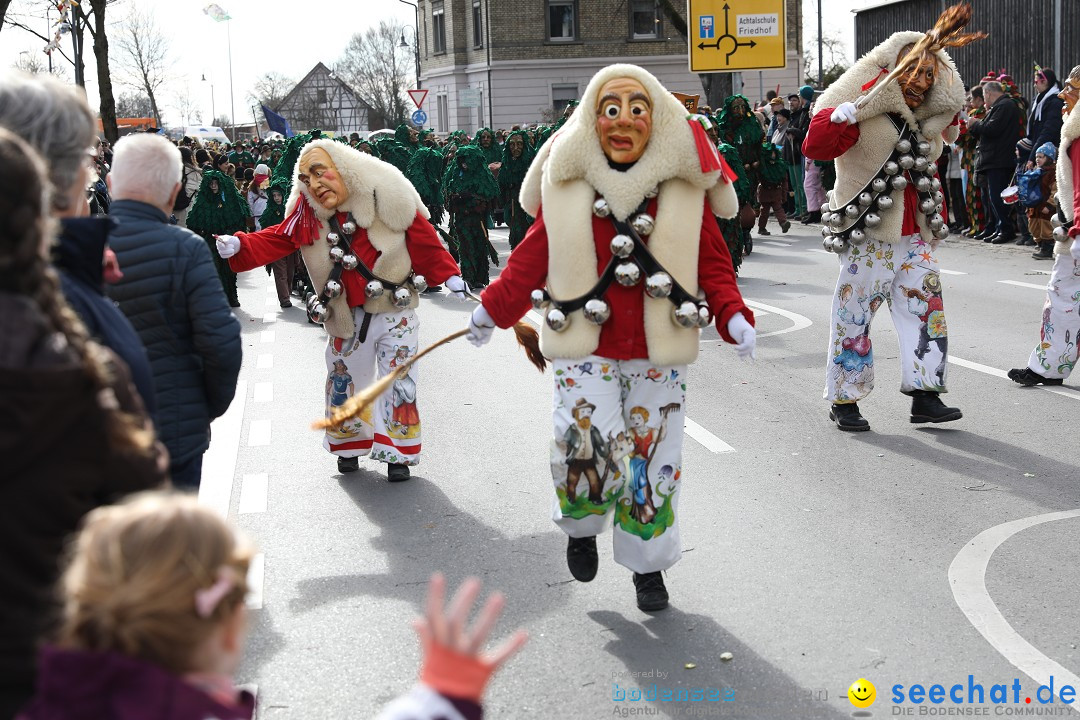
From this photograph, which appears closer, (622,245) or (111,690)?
(111,690)

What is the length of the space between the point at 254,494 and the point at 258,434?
1.53 meters

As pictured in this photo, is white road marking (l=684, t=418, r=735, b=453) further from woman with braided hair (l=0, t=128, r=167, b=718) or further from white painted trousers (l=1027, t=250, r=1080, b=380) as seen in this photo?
woman with braided hair (l=0, t=128, r=167, b=718)

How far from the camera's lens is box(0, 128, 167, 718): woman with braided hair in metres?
1.97

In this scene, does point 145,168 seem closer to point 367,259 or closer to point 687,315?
point 687,315

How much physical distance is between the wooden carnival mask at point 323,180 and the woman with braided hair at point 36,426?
15.8 ft

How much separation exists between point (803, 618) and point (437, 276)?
125 inches

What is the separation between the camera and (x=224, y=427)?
8.55m

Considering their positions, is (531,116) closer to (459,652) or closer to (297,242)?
(297,242)

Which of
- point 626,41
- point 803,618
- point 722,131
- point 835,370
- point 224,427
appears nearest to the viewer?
point 803,618

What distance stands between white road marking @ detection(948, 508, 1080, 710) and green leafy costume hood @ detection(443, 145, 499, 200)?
1122 centimetres

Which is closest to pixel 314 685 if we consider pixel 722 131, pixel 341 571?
pixel 341 571

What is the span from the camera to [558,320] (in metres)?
4.72

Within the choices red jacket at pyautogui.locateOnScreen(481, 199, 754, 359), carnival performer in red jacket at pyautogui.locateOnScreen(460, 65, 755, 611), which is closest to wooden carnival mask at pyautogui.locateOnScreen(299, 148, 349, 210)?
red jacket at pyautogui.locateOnScreen(481, 199, 754, 359)

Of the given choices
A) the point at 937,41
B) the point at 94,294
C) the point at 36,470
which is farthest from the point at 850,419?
the point at 36,470
